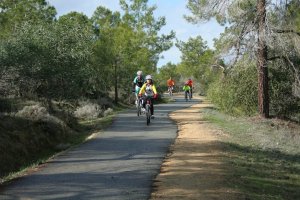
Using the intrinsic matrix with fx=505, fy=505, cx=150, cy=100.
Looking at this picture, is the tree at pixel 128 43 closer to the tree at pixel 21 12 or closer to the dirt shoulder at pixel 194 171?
the tree at pixel 21 12

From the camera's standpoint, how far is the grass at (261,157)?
10.6m

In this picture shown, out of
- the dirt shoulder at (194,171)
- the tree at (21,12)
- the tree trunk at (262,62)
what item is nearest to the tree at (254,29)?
the tree trunk at (262,62)

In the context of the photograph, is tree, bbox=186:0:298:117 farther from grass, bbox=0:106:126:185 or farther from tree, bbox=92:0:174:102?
tree, bbox=92:0:174:102

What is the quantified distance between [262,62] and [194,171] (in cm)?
1268

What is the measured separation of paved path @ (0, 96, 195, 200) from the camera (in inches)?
357

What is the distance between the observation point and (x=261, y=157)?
46.4 feet

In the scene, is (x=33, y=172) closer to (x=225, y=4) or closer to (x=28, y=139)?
(x=28, y=139)

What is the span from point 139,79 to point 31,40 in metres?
5.18

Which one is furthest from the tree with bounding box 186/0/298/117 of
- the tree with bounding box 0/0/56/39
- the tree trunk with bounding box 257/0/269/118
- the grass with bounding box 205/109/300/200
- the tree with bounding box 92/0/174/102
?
the tree with bounding box 0/0/56/39

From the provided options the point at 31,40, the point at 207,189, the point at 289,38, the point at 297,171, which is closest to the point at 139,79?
the point at 31,40

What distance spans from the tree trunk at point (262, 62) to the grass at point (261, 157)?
1.05m

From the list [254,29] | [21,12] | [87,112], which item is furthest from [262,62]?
[21,12]

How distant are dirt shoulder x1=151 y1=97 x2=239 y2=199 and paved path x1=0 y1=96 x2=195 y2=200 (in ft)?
0.93

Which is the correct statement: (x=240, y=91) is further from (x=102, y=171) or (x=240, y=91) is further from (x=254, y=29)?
(x=102, y=171)
